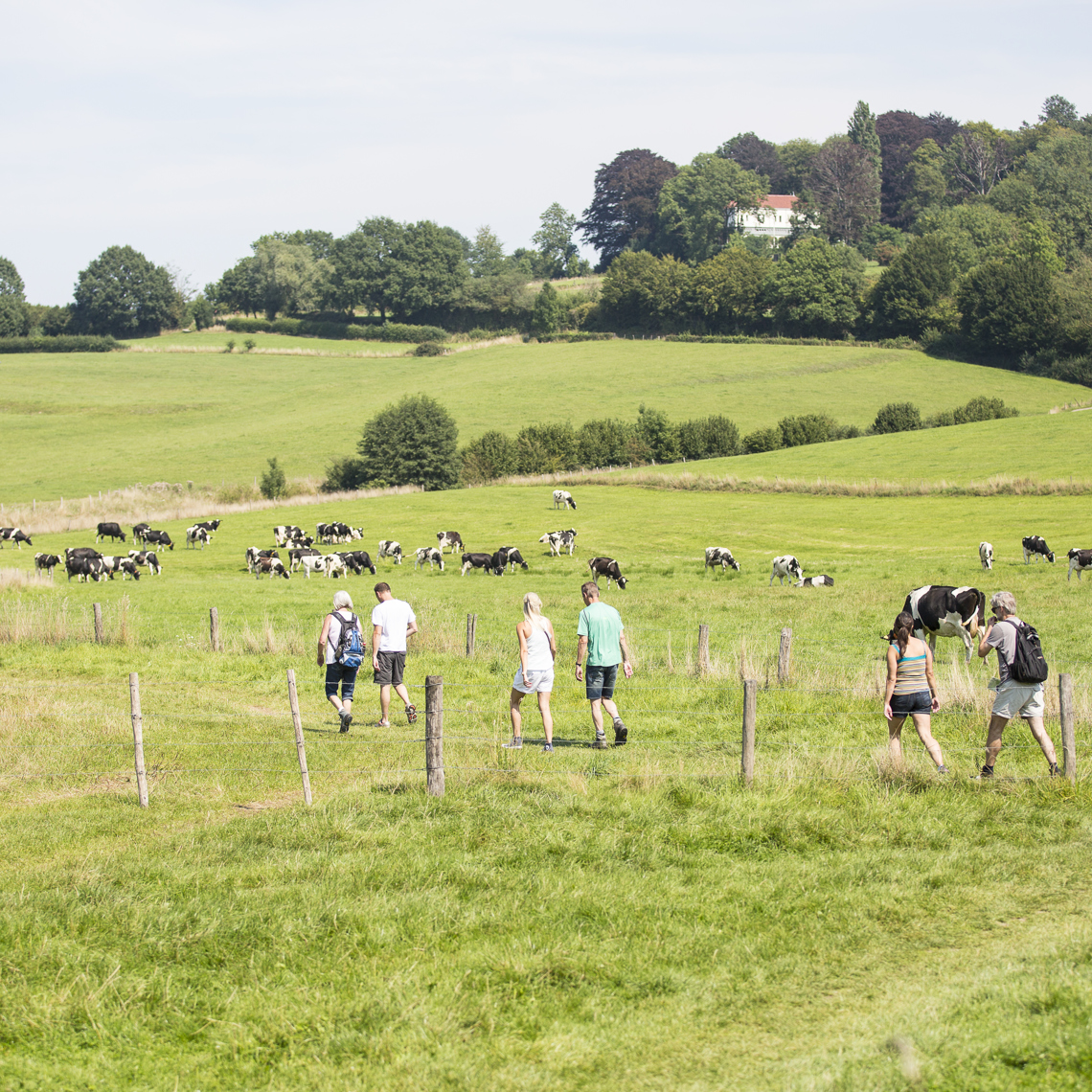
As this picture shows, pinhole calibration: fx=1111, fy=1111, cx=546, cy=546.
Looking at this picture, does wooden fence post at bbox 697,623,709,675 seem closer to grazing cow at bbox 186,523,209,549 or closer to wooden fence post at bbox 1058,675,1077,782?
wooden fence post at bbox 1058,675,1077,782

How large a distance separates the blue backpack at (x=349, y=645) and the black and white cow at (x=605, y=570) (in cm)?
1886

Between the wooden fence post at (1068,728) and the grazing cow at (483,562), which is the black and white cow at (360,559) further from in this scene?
the wooden fence post at (1068,728)

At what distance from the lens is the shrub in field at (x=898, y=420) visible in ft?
248

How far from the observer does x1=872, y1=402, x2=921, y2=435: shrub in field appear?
248 ft

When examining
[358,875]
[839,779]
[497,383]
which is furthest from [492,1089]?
[497,383]

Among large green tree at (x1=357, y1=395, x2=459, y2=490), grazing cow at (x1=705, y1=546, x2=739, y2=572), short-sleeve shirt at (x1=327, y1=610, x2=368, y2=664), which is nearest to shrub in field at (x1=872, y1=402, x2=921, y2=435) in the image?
large green tree at (x1=357, y1=395, x2=459, y2=490)

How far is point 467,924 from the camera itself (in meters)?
8.19

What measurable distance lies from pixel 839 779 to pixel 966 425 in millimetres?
62557

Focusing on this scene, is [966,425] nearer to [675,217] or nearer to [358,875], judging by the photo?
[358,875]

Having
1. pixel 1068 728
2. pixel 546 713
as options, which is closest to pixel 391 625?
pixel 546 713

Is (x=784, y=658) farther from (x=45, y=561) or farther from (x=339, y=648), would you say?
(x=45, y=561)

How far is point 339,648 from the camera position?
15320mm

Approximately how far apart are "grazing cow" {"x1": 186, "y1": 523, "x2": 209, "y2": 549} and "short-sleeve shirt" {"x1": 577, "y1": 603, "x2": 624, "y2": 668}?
33.8 meters

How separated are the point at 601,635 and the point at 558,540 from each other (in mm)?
27109
